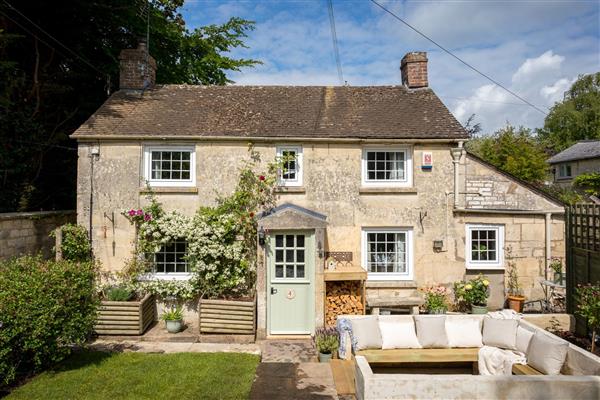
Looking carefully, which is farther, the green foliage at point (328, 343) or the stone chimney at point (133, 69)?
the stone chimney at point (133, 69)

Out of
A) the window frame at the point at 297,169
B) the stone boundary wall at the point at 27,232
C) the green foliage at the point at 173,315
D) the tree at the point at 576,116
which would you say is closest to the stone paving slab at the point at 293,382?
the green foliage at the point at 173,315

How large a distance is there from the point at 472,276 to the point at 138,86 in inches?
487

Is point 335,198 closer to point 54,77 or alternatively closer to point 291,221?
point 291,221

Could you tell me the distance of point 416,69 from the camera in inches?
512

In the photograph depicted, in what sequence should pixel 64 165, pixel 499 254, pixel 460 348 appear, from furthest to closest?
pixel 64 165 < pixel 499 254 < pixel 460 348

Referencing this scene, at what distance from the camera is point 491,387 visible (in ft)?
16.6

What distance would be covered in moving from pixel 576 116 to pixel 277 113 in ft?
168

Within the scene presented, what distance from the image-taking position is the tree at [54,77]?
12.5 metres

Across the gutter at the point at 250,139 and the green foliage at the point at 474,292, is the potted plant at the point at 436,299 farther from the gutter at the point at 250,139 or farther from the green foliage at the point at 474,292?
the gutter at the point at 250,139

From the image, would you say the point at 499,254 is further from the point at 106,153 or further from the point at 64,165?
the point at 64,165

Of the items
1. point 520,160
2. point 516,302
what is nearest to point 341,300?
point 516,302

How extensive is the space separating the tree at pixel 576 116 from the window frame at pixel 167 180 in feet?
173

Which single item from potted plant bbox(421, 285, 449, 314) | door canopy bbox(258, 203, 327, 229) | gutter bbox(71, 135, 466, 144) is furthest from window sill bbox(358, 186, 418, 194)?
potted plant bbox(421, 285, 449, 314)

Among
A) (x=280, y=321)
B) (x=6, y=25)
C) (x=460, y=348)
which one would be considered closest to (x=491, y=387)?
(x=460, y=348)
